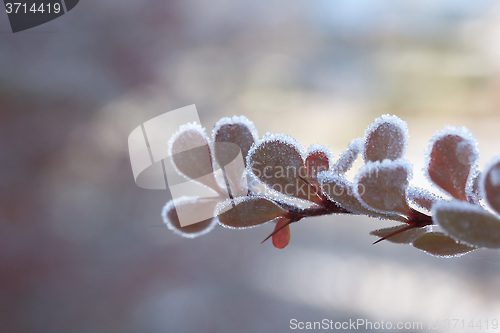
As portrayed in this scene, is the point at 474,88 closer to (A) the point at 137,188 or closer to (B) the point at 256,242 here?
(B) the point at 256,242

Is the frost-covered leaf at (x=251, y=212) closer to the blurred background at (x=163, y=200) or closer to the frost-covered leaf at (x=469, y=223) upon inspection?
the frost-covered leaf at (x=469, y=223)

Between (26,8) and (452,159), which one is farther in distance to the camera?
(26,8)

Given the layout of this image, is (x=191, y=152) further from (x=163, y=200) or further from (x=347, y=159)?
(x=163, y=200)

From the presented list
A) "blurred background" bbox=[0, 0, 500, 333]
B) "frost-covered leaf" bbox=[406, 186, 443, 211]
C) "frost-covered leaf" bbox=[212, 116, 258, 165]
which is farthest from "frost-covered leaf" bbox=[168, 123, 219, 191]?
"blurred background" bbox=[0, 0, 500, 333]

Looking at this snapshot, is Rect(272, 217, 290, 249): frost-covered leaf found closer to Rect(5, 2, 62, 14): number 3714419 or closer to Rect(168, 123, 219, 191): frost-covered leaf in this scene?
Rect(168, 123, 219, 191): frost-covered leaf

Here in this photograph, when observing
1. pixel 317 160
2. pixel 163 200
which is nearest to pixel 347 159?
pixel 317 160

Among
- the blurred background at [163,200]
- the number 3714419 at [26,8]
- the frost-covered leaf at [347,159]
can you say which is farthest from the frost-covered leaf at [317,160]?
the number 3714419 at [26,8]

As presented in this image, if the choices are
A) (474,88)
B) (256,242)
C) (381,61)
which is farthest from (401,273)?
(381,61)
